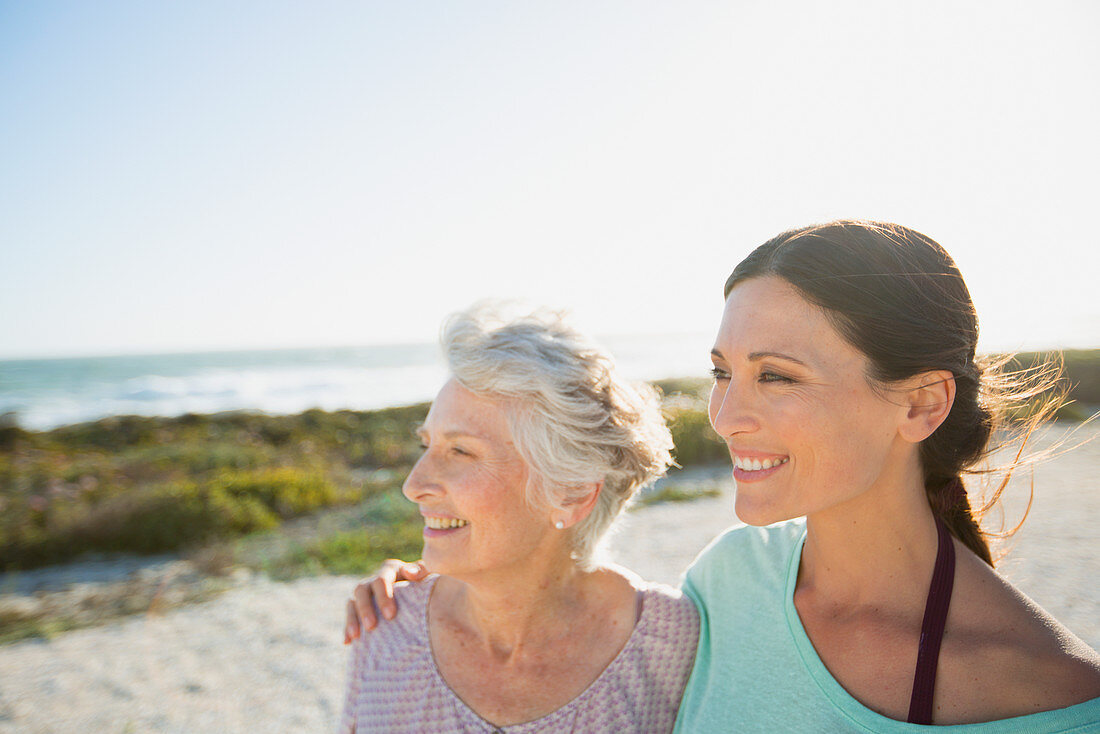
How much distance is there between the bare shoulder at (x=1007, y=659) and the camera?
1.34m

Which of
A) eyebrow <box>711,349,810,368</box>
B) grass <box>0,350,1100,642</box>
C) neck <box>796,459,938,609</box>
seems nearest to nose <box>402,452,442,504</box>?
eyebrow <box>711,349,810,368</box>

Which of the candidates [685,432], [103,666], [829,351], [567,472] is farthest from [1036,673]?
[685,432]

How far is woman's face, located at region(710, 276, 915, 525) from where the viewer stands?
1.61 meters

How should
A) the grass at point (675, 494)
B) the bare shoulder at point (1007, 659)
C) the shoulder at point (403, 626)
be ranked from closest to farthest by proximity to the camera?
the bare shoulder at point (1007, 659) < the shoulder at point (403, 626) < the grass at point (675, 494)

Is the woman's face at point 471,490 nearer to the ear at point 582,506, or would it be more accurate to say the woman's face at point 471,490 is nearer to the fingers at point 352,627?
the ear at point 582,506

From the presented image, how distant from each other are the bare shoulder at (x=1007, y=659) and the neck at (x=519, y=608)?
1.22 meters

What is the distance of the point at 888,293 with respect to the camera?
1.61 m

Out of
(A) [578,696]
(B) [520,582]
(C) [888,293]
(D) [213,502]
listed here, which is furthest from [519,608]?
(D) [213,502]

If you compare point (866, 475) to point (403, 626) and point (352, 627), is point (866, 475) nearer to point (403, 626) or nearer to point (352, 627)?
point (403, 626)

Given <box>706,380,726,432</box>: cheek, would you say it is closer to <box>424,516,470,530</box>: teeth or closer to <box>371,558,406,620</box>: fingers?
<box>424,516,470,530</box>: teeth

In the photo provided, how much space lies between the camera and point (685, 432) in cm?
1152

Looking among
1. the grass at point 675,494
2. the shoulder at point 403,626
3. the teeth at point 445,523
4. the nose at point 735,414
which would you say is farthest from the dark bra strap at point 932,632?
the grass at point 675,494

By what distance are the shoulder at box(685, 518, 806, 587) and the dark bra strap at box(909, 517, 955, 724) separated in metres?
0.46

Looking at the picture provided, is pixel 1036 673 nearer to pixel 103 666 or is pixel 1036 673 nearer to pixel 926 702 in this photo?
pixel 926 702
